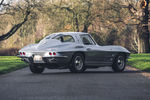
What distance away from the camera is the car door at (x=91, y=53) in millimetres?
15641

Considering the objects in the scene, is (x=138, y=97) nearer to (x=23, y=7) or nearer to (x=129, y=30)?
(x=23, y=7)

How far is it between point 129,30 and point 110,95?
50.7 metres

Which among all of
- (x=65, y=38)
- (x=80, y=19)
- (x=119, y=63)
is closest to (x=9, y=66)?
Answer: (x=65, y=38)

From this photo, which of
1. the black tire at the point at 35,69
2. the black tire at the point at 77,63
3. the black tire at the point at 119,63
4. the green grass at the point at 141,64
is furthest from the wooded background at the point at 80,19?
the black tire at the point at 77,63

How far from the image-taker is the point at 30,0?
116ft

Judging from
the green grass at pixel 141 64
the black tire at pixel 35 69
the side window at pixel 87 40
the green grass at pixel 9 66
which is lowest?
the green grass at pixel 141 64

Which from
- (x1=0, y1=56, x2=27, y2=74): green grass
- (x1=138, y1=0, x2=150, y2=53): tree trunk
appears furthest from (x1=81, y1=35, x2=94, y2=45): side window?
(x1=138, y1=0, x2=150, y2=53): tree trunk

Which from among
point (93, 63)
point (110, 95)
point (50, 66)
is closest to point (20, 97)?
point (110, 95)

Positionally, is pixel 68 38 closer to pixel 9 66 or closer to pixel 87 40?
pixel 87 40

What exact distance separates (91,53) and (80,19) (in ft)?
118

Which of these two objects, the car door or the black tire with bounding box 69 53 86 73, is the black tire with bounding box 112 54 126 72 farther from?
the black tire with bounding box 69 53 86 73

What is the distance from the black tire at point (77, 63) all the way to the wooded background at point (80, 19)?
20768 mm

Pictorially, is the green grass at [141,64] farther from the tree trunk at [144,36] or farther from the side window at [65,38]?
the tree trunk at [144,36]

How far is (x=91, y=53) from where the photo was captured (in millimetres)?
15742
